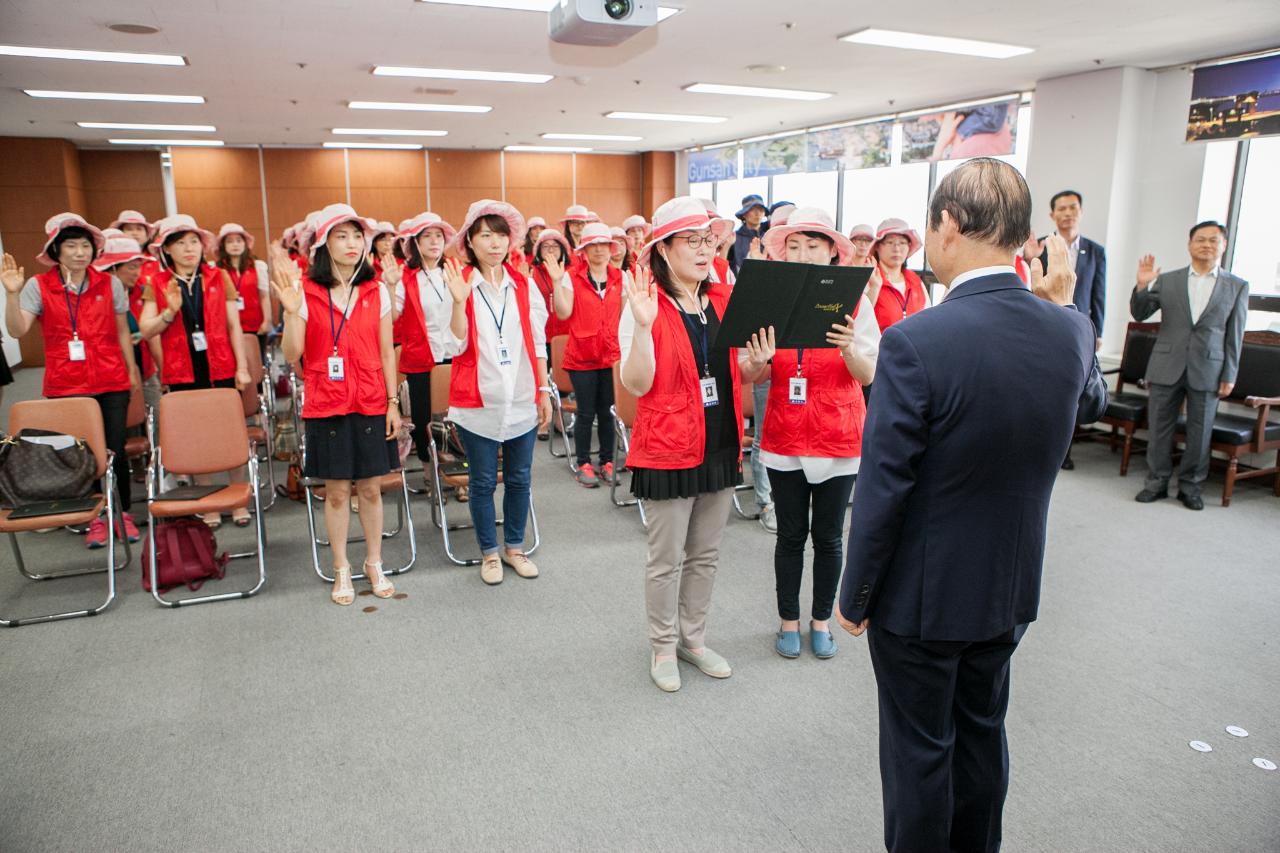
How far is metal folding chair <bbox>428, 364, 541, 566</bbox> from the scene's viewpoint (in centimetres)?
446

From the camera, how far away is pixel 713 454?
9.68 feet

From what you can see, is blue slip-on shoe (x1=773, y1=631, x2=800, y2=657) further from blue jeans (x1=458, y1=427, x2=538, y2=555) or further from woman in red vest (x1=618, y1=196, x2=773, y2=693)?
blue jeans (x1=458, y1=427, x2=538, y2=555)

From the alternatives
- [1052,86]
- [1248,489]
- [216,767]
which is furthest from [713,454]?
[1052,86]

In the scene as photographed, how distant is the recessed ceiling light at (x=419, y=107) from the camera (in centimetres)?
969

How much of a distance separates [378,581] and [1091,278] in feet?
18.4

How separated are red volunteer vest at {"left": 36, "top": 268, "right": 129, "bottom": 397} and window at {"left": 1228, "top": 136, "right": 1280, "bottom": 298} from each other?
27.5 ft

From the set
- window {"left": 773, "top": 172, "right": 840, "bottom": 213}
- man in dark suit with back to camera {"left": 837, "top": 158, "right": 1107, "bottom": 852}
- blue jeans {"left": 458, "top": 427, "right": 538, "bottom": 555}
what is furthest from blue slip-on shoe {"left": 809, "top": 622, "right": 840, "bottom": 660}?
window {"left": 773, "top": 172, "right": 840, "bottom": 213}

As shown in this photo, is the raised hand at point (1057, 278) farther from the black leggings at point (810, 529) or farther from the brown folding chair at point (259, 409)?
the brown folding chair at point (259, 409)

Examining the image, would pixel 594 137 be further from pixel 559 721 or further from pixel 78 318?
pixel 559 721

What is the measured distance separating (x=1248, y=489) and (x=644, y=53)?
5932 millimetres

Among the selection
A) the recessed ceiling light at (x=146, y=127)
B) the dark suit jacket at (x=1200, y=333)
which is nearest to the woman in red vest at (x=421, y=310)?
the dark suit jacket at (x=1200, y=333)

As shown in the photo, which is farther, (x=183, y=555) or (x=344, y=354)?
(x=183, y=555)

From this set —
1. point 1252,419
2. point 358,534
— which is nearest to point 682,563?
point 358,534

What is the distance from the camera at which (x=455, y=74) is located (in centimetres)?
793
